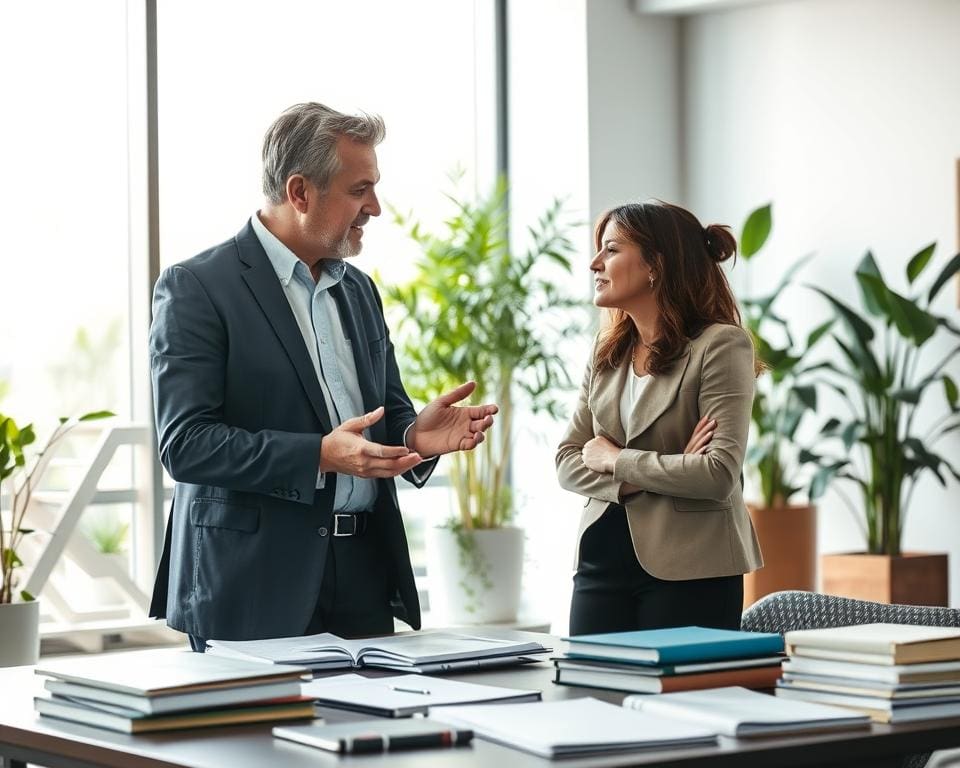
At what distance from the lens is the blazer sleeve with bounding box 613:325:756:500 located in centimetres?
286

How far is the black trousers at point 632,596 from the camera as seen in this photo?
110 inches

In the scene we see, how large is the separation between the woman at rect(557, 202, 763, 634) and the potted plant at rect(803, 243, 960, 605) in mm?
2450

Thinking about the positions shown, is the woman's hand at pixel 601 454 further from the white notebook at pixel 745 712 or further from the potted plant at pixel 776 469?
the potted plant at pixel 776 469

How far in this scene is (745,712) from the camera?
5.28 feet

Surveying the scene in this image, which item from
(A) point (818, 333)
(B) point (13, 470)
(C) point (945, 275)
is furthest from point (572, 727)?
(A) point (818, 333)

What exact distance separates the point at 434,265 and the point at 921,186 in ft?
6.32

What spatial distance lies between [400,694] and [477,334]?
4022mm

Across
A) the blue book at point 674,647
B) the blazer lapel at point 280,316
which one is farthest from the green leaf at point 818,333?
the blue book at point 674,647

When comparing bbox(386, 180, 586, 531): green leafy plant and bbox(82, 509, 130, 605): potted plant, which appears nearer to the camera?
bbox(82, 509, 130, 605): potted plant

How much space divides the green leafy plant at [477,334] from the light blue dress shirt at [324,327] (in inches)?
112

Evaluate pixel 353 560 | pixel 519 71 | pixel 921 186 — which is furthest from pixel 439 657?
pixel 519 71

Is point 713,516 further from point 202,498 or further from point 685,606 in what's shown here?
point 202,498

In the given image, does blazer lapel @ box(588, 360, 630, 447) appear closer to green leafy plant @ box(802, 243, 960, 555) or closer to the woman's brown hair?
the woman's brown hair

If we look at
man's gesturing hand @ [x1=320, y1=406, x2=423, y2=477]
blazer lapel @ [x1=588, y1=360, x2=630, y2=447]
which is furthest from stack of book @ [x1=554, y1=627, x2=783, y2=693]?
blazer lapel @ [x1=588, y1=360, x2=630, y2=447]
